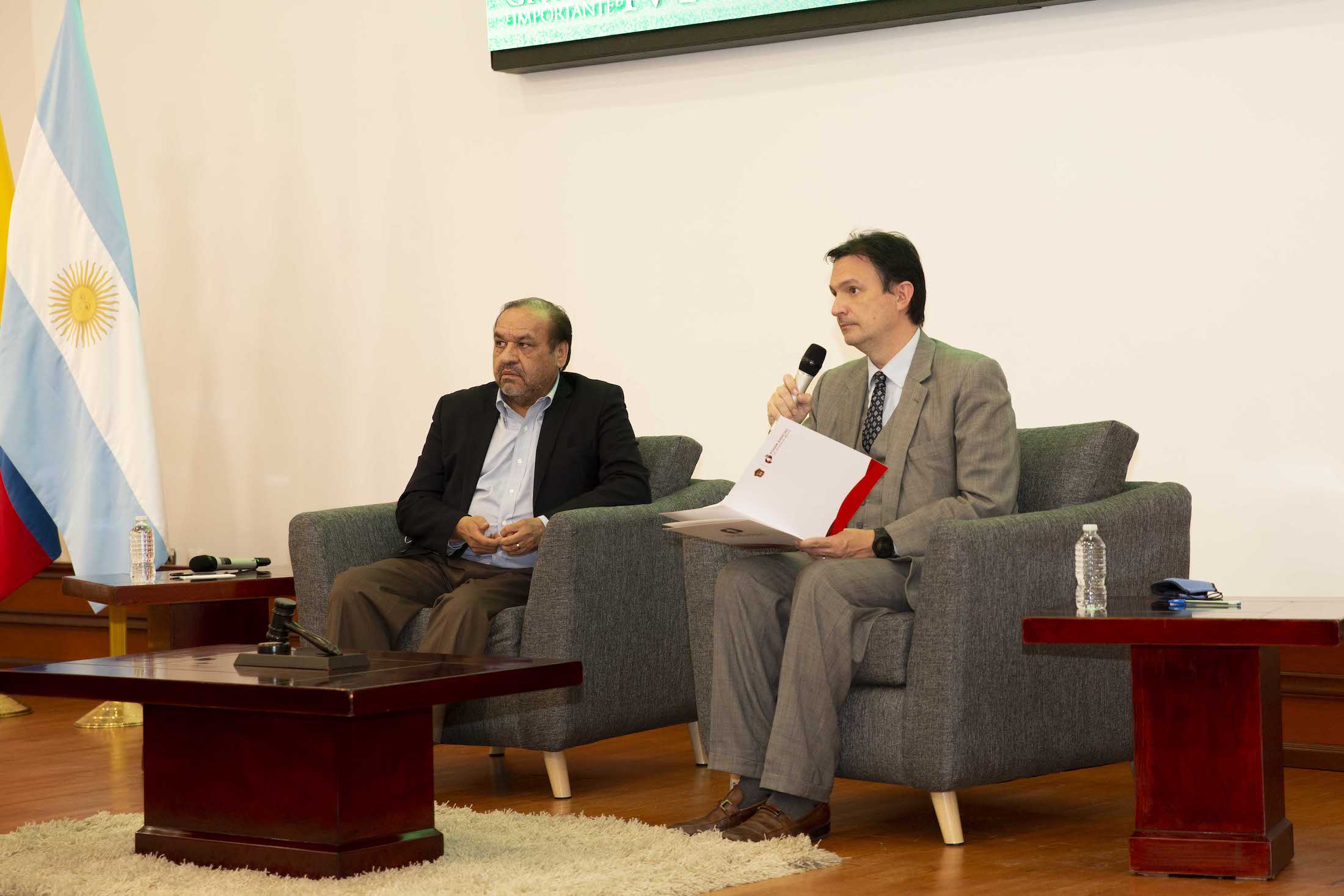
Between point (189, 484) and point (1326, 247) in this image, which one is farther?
point (189, 484)

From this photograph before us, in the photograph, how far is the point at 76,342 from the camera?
5332 mm

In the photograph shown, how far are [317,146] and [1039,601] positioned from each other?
3.61m

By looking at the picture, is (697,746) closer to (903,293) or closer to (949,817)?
(949,817)

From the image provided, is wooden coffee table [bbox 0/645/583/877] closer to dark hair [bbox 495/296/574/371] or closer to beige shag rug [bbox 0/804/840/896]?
beige shag rug [bbox 0/804/840/896]

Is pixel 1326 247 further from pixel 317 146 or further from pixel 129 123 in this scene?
pixel 129 123

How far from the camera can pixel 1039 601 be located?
326cm

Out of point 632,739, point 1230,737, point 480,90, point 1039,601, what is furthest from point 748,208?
point 1230,737

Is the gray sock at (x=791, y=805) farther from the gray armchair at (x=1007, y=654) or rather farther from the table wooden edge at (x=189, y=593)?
the table wooden edge at (x=189, y=593)

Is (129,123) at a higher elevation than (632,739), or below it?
higher

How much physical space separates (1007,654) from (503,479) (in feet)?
5.39

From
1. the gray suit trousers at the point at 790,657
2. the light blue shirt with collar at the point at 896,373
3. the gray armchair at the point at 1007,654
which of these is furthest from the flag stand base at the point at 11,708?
the light blue shirt with collar at the point at 896,373

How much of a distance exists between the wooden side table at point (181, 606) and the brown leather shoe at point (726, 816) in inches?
61.4

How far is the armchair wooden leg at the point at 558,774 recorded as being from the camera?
3.81 meters

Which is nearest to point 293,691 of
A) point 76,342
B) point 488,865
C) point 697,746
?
point 488,865
